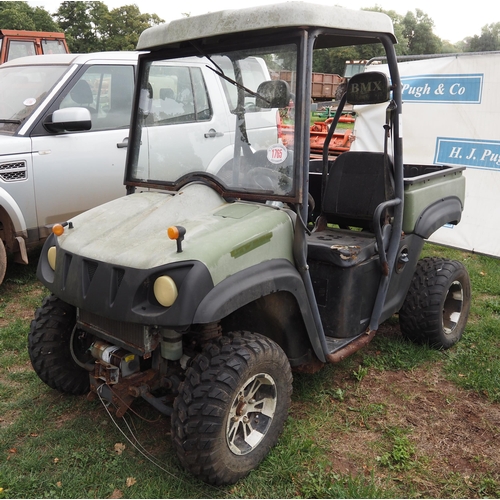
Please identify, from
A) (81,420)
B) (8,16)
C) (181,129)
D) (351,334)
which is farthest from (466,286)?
(8,16)

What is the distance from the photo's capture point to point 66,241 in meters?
2.94

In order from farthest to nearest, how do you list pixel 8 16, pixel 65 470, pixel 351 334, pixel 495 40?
pixel 495 40, pixel 8 16, pixel 351 334, pixel 65 470

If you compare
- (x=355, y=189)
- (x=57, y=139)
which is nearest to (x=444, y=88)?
(x=355, y=189)

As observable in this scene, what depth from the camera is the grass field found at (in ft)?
9.12

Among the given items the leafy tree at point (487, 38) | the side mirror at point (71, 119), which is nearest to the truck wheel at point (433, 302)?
the side mirror at point (71, 119)

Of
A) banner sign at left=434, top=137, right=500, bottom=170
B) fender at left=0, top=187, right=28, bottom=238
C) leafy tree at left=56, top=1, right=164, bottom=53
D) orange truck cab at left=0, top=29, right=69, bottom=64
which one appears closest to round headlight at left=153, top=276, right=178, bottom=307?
fender at left=0, top=187, right=28, bottom=238

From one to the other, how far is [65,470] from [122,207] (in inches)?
57.5

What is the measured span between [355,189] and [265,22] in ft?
5.19

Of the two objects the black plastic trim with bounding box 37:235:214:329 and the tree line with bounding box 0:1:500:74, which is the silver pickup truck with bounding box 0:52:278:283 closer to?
the black plastic trim with bounding box 37:235:214:329

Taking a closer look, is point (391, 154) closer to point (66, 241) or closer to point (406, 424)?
point (406, 424)

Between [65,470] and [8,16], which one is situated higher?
[8,16]

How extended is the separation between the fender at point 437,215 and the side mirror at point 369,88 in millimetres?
928

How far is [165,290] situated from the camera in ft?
8.05

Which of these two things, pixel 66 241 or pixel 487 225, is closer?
pixel 66 241
